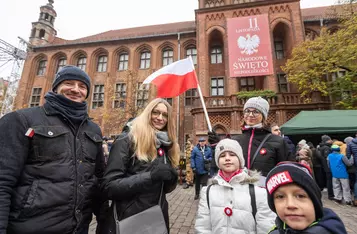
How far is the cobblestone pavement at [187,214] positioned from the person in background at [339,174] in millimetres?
297

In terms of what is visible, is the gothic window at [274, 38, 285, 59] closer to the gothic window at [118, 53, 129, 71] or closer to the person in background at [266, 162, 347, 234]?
the gothic window at [118, 53, 129, 71]

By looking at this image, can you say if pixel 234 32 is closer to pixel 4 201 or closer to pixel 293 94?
pixel 293 94

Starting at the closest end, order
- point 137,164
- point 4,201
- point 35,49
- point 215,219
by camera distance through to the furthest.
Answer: point 4,201 → point 137,164 → point 215,219 → point 35,49

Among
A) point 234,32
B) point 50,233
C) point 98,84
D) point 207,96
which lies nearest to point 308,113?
point 207,96

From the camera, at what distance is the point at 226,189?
183 centimetres

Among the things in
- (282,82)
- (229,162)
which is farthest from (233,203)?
(282,82)

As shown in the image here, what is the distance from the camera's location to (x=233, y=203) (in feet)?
5.72

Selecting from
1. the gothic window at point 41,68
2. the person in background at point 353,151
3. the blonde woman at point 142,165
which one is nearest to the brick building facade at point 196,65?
the gothic window at point 41,68

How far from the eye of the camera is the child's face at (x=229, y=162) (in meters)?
1.87

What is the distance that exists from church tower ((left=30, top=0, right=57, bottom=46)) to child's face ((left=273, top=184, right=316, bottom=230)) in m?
32.4

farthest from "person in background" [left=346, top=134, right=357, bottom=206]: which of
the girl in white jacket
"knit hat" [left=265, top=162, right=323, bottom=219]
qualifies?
"knit hat" [left=265, top=162, right=323, bottom=219]

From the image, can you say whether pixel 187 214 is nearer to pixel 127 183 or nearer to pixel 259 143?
pixel 259 143

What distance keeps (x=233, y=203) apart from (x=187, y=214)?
10.2ft

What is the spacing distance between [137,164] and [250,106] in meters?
1.56
